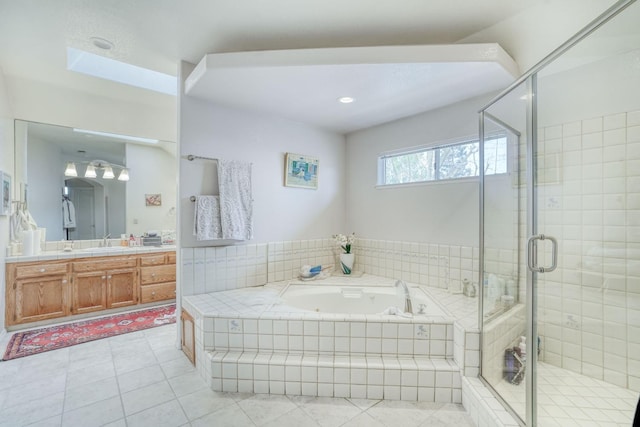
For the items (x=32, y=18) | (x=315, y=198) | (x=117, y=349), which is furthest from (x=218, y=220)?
(x=32, y=18)

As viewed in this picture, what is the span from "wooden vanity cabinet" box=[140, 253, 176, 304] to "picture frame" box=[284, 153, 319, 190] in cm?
195

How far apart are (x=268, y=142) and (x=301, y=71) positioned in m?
1.09

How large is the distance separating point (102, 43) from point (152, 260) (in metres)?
2.43

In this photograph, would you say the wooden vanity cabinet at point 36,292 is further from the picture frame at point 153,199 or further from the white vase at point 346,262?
the white vase at point 346,262

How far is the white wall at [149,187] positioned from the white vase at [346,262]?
8.55 feet

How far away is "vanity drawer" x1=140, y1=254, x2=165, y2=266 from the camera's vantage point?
3545 mm

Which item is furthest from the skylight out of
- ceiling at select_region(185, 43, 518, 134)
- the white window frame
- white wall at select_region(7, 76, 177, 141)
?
the white window frame

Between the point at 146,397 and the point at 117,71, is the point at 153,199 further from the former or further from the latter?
the point at 146,397

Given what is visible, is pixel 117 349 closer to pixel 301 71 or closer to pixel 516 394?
pixel 301 71

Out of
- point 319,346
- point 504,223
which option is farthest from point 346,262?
point 504,223

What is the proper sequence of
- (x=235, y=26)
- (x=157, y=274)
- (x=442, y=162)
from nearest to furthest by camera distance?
(x=235, y=26)
(x=442, y=162)
(x=157, y=274)

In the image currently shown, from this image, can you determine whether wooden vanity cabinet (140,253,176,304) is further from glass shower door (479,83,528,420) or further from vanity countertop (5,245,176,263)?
glass shower door (479,83,528,420)

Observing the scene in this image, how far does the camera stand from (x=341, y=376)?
1.91m

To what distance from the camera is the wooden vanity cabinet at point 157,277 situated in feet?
11.7
